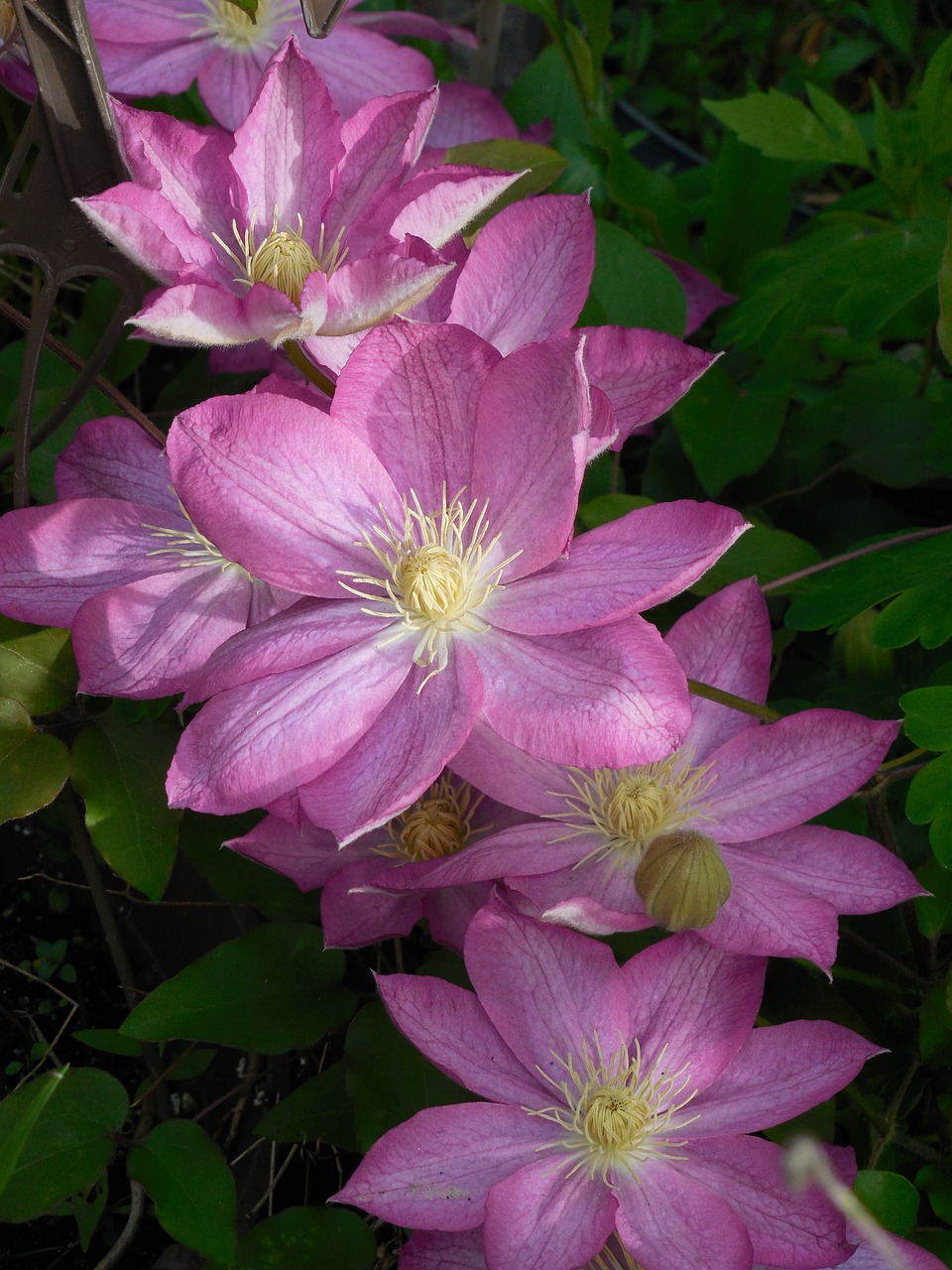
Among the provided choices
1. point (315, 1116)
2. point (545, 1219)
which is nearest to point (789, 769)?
point (545, 1219)

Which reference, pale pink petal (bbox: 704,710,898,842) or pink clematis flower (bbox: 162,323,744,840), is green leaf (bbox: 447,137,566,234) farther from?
pale pink petal (bbox: 704,710,898,842)

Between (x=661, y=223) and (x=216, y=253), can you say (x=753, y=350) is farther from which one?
(x=216, y=253)

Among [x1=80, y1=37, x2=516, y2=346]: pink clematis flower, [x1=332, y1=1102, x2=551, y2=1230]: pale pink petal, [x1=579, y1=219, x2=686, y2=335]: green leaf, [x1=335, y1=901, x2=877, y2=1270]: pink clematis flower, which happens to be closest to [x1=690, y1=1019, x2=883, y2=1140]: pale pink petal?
[x1=335, y1=901, x2=877, y2=1270]: pink clematis flower

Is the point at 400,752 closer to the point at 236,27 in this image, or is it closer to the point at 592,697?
the point at 592,697

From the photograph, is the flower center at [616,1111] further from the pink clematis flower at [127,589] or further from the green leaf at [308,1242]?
the pink clematis flower at [127,589]

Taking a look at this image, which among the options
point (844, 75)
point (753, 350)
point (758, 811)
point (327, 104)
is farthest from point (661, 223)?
point (844, 75)

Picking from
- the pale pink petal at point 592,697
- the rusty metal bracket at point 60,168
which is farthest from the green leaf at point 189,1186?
the rusty metal bracket at point 60,168
